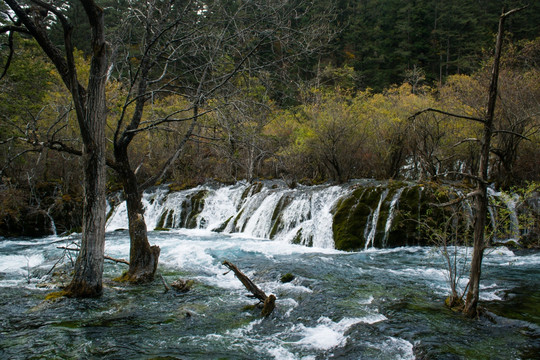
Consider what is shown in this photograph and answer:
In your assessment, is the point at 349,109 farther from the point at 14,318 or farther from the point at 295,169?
the point at 14,318

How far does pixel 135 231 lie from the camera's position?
695 cm

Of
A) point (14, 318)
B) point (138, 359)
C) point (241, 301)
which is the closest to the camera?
point (138, 359)

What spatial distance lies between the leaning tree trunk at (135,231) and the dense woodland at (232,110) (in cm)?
10

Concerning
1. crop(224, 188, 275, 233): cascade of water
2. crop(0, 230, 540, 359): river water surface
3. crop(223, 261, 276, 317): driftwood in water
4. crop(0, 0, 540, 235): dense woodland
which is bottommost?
crop(0, 230, 540, 359): river water surface

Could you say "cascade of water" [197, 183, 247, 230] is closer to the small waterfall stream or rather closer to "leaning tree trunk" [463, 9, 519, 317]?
the small waterfall stream

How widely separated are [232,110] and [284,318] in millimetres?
3886

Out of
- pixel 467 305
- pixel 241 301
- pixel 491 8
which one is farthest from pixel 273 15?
pixel 491 8

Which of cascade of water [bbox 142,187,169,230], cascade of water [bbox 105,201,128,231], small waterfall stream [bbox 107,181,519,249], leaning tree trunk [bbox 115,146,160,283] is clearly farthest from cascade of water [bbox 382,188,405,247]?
cascade of water [bbox 105,201,128,231]

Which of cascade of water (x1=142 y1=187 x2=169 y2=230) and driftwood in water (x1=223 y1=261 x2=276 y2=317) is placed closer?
driftwood in water (x1=223 y1=261 x2=276 y2=317)

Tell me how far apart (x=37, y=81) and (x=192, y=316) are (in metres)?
19.2

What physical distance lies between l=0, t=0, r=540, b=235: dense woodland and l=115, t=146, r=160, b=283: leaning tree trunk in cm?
10

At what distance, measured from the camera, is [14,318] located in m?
5.58

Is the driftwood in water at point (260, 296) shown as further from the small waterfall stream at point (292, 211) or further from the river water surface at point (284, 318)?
the small waterfall stream at point (292, 211)

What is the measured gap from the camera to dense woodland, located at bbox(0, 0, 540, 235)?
19.8ft
